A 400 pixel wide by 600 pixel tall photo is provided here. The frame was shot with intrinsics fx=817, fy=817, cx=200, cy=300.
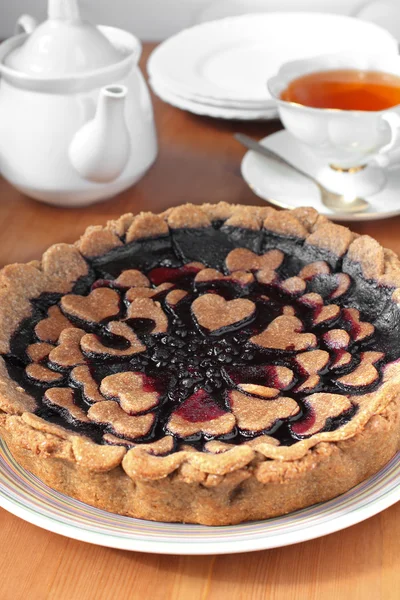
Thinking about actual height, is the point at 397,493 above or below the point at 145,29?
above

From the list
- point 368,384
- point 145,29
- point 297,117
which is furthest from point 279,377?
point 145,29

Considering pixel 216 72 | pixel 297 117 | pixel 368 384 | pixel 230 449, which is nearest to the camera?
pixel 230 449

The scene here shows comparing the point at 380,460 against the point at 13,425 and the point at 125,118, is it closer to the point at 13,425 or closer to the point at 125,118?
the point at 13,425

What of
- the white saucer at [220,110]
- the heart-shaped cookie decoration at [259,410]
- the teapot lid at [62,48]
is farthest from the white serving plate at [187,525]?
the white saucer at [220,110]

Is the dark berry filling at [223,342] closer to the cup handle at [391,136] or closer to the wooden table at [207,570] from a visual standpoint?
the wooden table at [207,570]

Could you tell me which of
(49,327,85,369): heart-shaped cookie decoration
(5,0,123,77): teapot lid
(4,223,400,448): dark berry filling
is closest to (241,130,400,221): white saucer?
(4,223,400,448): dark berry filling

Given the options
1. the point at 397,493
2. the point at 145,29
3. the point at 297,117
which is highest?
the point at 297,117

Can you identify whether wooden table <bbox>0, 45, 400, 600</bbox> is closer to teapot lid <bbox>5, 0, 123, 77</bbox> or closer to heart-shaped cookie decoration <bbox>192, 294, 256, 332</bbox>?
heart-shaped cookie decoration <bbox>192, 294, 256, 332</bbox>

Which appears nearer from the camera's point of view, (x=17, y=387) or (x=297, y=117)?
(x=17, y=387)
